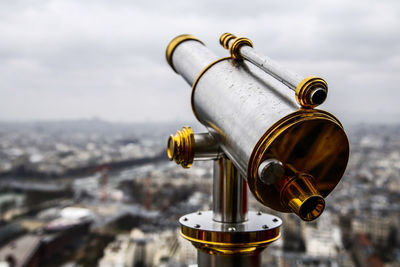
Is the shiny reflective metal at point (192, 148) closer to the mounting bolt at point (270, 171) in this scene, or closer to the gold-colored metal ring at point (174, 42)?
the mounting bolt at point (270, 171)

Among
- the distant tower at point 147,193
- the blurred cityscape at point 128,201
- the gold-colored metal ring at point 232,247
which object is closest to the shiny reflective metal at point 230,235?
the gold-colored metal ring at point 232,247

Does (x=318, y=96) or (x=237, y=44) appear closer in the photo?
(x=318, y=96)

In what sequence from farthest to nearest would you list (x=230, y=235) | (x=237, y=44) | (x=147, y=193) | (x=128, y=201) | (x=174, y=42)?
(x=147, y=193) < (x=128, y=201) < (x=174, y=42) < (x=237, y=44) < (x=230, y=235)

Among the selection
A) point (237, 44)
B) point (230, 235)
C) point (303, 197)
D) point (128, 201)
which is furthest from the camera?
point (128, 201)

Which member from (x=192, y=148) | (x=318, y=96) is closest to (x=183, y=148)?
(x=192, y=148)

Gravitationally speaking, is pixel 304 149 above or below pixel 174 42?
below

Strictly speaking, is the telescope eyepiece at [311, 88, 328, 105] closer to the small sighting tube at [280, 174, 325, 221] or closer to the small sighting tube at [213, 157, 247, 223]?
the small sighting tube at [280, 174, 325, 221]

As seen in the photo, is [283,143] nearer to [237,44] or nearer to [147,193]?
[237,44]
